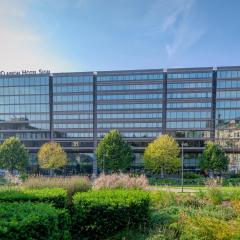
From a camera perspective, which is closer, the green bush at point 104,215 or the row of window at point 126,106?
the green bush at point 104,215

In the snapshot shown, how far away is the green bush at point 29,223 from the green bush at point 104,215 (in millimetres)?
2807

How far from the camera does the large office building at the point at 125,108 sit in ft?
232

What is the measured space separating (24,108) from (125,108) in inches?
1103

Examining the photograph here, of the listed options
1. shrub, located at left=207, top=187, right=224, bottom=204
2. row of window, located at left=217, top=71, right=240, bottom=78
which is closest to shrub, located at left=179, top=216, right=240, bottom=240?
shrub, located at left=207, top=187, right=224, bottom=204

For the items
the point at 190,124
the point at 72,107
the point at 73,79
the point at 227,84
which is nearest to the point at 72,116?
the point at 72,107

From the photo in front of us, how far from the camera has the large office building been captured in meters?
70.8

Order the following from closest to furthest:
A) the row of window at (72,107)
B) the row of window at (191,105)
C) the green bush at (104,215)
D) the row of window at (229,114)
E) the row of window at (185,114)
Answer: the green bush at (104,215) → the row of window at (229,114) → the row of window at (191,105) → the row of window at (185,114) → the row of window at (72,107)

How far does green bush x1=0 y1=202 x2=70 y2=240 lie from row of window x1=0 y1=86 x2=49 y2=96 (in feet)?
234

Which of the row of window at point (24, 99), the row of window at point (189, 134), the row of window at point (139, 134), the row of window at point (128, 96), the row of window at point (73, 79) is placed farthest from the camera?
the row of window at point (24, 99)

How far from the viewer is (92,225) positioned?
1181 cm

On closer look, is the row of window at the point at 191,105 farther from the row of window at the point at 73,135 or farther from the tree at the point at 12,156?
the tree at the point at 12,156

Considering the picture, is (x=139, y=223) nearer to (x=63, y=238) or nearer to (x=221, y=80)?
(x=63, y=238)

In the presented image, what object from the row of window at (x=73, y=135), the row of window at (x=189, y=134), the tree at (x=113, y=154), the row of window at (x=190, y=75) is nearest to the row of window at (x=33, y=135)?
the row of window at (x=73, y=135)

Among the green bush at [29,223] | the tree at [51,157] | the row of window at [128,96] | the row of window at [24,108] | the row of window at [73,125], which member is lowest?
the tree at [51,157]
